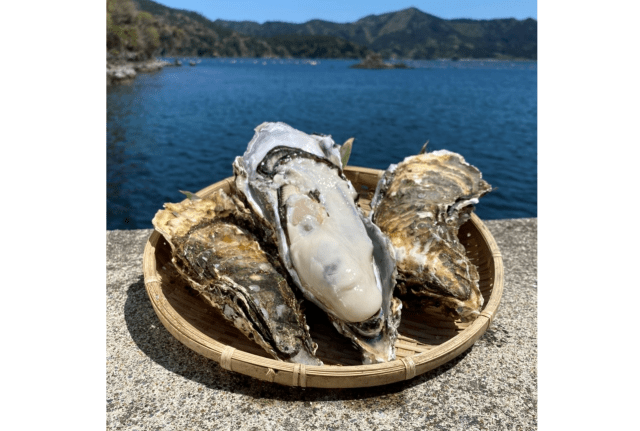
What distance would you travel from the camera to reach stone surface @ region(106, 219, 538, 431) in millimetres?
1206

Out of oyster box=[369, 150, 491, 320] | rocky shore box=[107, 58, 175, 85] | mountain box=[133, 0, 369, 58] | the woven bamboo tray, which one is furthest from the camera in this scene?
mountain box=[133, 0, 369, 58]

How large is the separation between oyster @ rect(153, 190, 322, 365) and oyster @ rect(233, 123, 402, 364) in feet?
0.30

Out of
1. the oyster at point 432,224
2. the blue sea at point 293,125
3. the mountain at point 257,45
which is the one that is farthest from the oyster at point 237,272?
the mountain at point 257,45

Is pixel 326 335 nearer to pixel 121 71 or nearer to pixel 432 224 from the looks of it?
pixel 432 224

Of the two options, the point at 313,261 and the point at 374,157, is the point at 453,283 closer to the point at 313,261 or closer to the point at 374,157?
the point at 313,261

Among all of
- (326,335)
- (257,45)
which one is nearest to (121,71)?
(326,335)

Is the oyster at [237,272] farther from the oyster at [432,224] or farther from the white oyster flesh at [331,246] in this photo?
the oyster at [432,224]

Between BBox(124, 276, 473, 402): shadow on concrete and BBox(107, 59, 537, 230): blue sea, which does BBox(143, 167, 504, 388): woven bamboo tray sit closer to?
BBox(124, 276, 473, 402): shadow on concrete

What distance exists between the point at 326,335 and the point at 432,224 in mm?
607

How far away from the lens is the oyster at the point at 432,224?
1.49 metres

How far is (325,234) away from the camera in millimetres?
1469

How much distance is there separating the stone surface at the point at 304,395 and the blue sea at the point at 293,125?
5562 mm

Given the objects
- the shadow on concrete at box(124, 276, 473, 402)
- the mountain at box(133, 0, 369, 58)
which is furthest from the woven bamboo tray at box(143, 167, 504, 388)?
the mountain at box(133, 0, 369, 58)

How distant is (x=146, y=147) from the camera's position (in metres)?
13.5
